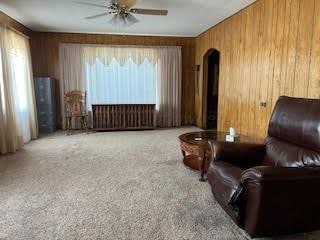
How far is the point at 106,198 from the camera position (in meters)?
2.55

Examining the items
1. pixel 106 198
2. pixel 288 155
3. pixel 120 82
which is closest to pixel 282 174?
pixel 288 155

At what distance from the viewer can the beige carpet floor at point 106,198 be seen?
6.53ft

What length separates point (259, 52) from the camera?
3.69 metres

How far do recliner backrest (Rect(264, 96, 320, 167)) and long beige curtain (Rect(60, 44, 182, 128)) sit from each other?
13.9ft

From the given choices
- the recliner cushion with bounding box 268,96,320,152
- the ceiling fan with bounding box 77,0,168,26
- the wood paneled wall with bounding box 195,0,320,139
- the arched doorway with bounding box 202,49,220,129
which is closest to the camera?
the recliner cushion with bounding box 268,96,320,152

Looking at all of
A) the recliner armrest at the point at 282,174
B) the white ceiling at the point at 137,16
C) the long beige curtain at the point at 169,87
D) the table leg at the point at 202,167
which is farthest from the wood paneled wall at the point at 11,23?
the recliner armrest at the point at 282,174

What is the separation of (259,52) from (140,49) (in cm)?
→ 336

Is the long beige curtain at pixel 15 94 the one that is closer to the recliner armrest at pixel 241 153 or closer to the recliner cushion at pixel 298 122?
the recliner armrest at pixel 241 153

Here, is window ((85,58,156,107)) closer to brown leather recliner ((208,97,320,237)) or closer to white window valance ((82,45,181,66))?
white window valance ((82,45,181,66))

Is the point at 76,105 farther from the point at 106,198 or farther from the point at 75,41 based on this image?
the point at 106,198

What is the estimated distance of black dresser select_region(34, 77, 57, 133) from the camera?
5.61 meters

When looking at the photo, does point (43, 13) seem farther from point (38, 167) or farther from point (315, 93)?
point (315, 93)

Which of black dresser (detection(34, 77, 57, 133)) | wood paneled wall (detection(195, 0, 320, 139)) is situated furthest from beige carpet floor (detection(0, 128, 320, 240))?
black dresser (detection(34, 77, 57, 133))

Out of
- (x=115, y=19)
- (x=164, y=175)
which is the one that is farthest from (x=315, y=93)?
(x=115, y=19)
